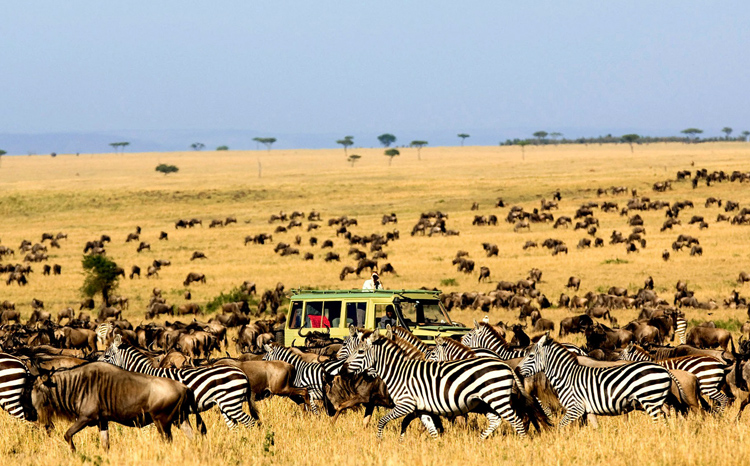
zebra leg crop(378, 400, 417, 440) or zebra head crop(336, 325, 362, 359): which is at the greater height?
zebra head crop(336, 325, 362, 359)

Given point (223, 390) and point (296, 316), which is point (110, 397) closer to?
point (223, 390)

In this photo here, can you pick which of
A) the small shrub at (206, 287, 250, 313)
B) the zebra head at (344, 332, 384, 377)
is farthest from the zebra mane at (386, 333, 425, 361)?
the small shrub at (206, 287, 250, 313)

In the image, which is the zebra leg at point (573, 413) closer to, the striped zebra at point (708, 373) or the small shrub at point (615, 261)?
the striped zebra at point (708, 373)

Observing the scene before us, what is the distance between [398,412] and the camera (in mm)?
11523

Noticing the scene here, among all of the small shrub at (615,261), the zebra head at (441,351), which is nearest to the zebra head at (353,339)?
the zebra head at (441,351)

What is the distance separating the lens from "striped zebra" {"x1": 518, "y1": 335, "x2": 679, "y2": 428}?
11.4m

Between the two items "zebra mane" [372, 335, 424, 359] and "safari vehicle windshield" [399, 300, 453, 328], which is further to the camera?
"safari vehicle windshield" [399, 300, 453, 328]

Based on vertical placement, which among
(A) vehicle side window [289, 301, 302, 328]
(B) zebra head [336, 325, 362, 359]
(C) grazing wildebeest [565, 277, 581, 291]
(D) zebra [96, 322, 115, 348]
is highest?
(B) zebra head [336, 325, 362, 359]

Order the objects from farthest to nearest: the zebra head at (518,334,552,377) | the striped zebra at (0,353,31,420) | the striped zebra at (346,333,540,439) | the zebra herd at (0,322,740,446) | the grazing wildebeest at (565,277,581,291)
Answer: the grazing wildebeest at (565,277,581,291) → the zebra head at (518,334,552,377) → the striped zebra at (0,353,31,420) → the zebra herd at (0,322,740,446) → the striped zebra at (346,333,540,439)

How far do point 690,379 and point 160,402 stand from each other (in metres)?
6.82

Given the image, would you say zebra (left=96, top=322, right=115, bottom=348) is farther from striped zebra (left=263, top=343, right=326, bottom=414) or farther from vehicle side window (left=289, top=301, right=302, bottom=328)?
striped zebra (left=263, top=343, right=326, bottom=414)

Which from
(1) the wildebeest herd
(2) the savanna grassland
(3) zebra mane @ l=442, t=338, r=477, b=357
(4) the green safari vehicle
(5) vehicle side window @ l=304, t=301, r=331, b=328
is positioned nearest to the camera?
(2) the savanna grassland

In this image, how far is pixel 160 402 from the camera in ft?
34.8

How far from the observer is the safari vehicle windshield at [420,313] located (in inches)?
686
